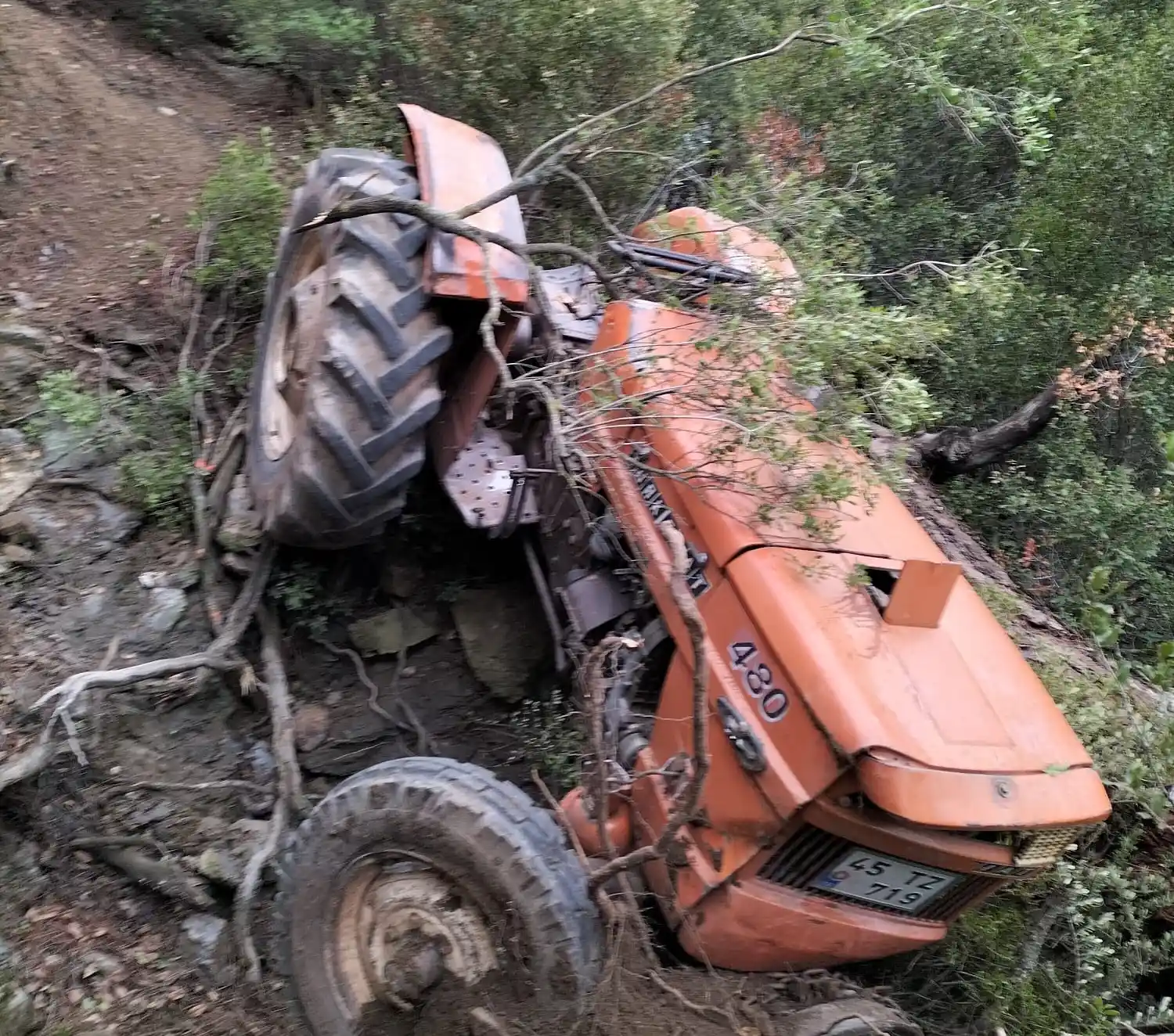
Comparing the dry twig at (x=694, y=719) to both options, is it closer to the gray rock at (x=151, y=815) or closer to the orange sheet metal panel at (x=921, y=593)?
the orange sheet metal panel at (x=921, y=593)

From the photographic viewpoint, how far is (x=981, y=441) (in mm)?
4426

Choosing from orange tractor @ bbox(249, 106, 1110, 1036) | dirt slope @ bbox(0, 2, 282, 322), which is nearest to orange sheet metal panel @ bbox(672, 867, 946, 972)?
orange tractor @ bbox(249, 106, 1110, 1036)

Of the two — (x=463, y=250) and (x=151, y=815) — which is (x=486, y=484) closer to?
(x=463, y=250)

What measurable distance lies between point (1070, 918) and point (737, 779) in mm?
1259

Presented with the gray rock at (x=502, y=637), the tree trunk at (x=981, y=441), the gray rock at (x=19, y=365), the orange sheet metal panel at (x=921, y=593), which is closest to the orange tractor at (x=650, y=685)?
the orange sheet metal panel at (x=921, y=593)

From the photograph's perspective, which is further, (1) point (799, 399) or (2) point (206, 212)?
(2) point (206, 212)

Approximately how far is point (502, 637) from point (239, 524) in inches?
38.1

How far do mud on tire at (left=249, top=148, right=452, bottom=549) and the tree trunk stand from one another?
110 inches

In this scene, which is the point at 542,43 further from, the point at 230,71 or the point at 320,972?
the point at 320,972

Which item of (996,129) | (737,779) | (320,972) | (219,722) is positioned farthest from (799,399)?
(996,129)

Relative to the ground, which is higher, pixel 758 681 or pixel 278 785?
pixel 758 681

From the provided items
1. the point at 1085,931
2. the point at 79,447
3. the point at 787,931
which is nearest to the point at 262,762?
the point at 79,447

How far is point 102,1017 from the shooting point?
7.34ft

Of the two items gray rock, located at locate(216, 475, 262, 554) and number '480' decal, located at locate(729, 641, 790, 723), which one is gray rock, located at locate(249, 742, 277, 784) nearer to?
gray rock, located at locate(216, 475, 262, 554)
